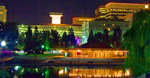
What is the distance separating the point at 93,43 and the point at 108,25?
77989 mm

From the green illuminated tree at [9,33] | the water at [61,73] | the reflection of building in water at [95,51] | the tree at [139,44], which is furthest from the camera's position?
the green illuminated tree at [9,33]

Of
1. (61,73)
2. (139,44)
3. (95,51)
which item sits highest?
(139,44)

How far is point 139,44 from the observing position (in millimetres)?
18672

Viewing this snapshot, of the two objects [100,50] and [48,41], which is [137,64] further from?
[48,41]

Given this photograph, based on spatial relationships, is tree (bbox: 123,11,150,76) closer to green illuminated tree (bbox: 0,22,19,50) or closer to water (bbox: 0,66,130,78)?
water (bbox: 0,66,130,78)

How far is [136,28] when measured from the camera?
18672 millimetres

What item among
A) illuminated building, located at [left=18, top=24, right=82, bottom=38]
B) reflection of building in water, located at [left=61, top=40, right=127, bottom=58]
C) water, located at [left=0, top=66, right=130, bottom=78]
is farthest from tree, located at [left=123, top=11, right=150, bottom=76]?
illuminated building, located at [left=18, top=24, right=82, bottom=38]

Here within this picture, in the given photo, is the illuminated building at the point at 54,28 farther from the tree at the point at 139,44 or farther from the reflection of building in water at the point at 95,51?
the tree at the point at 139,44

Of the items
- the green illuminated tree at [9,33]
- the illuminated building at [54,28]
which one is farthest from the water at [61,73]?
the illuminated building at [54,28]

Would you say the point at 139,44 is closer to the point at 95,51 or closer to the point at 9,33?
the point at 95,51

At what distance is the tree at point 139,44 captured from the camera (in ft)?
57.8

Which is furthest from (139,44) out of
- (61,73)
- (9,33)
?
(9,33)

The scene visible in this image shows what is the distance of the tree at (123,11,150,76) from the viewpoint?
1761 centimetres

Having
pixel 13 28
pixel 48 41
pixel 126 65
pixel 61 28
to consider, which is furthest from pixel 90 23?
pixel 126 65
